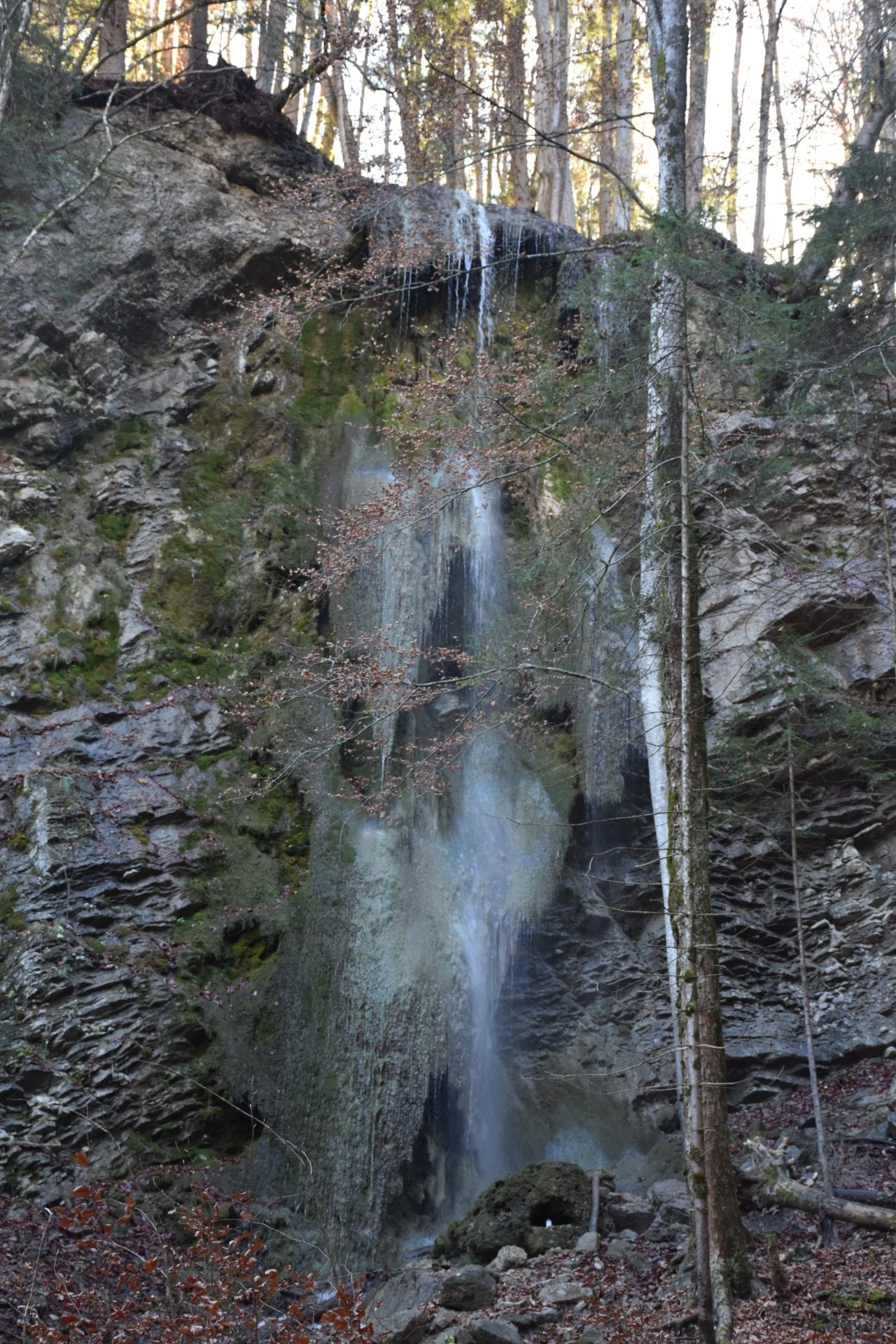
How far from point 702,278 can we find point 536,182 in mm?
14530

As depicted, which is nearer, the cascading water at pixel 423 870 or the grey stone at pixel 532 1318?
the grey stone at pixel 532 1318

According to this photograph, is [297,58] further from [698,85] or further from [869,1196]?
[869,1196]

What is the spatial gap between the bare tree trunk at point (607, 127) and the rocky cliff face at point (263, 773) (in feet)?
23.5

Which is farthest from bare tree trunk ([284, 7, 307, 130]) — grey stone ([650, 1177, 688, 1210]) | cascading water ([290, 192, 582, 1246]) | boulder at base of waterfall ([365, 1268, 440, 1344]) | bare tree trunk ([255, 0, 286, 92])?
boulder at base of waterfall ([365, 1268, 440, 1344])

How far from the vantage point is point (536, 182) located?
1975 centimetres

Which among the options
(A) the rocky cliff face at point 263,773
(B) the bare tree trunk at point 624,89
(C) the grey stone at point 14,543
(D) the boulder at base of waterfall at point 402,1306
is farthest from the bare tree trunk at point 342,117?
(D) the boulder at base of waterfall at point 402,1306

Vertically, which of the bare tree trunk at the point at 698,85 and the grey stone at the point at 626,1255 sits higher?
the bare tree trunk at the point at 698,85

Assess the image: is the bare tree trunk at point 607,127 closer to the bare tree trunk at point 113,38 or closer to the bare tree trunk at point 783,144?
the bare tree trunk at point 783,144

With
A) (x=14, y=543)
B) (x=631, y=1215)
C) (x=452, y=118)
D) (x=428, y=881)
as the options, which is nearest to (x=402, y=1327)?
(x=631, y=1215)

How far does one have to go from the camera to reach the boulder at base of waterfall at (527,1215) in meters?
7.09

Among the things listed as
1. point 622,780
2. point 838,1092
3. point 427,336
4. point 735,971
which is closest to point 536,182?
point 427,336

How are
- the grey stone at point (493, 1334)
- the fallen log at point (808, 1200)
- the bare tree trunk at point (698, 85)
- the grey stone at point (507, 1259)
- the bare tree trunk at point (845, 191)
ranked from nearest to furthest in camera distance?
1. the grey stone at point (493, 1334)
2. the fallen log at point (808, 1200)
3. the grey stone at point (507, 1259)
4. the bare tree trunk at point (845, 191)
5. the bare tree trunk at point (698, 85)

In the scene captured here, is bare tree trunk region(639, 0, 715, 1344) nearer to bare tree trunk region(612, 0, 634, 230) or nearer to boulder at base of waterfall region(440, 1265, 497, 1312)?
boulder at base of waterfall region(440, 1265, 497, 1312)

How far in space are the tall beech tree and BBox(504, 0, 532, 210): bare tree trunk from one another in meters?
9.67
